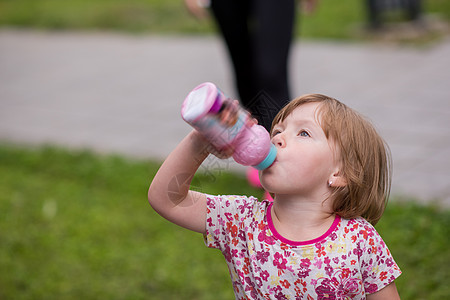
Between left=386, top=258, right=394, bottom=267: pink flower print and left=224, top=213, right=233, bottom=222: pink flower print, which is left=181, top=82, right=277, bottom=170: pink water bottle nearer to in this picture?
left=224, top=213, right=233, bottom=222: pink flower print

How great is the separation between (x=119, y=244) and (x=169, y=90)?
10.6 ft

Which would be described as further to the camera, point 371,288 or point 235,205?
point 235,205

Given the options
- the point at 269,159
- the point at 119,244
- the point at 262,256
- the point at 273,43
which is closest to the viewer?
the point at 269,159

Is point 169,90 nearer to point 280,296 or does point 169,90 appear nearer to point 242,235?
point 242,235

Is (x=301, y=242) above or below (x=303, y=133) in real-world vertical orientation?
below

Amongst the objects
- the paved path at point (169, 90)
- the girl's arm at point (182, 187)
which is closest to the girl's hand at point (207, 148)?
the girl's arm at point (182, 187)

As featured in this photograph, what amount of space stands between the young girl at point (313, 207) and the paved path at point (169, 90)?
6.86ft

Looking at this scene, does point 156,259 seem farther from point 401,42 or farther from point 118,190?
point 401,42

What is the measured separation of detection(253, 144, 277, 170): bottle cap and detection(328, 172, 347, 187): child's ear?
17 centimetres

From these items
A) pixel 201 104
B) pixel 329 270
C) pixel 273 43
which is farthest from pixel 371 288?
pixel 273 43

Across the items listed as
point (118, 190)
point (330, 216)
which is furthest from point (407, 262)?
point (118, 190)

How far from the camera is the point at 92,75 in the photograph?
24.1ft

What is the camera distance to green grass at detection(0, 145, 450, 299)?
9.85 feet

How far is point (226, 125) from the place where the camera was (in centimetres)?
149
